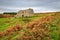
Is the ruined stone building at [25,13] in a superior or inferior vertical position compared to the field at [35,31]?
superior

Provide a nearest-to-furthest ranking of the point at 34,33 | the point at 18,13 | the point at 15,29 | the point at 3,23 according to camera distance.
→ the point at 34,33, the point at 15,29, the point at 3,23, the point at 18,13

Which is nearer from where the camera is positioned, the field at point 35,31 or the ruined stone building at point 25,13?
the field at point 35,31

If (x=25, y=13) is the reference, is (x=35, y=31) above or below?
below

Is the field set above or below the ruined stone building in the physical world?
below

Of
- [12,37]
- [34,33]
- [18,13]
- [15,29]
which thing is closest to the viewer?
[34,33]

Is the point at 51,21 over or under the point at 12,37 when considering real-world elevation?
over

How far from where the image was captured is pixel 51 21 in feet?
39.8

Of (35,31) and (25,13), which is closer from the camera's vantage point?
(35,31)

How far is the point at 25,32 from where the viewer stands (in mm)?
11047

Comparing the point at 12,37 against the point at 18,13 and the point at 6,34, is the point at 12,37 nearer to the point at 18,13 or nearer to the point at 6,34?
the point at 6,34

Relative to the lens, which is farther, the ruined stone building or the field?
the ruined stone building

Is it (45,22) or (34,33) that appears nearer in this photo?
(34,33)

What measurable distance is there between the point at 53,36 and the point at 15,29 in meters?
2.60

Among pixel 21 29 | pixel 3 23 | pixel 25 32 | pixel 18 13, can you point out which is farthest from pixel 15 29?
pixel 18 13
